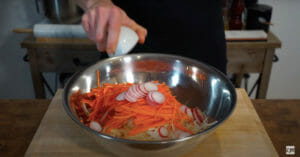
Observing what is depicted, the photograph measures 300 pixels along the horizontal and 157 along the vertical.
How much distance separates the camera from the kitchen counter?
2.72 ft

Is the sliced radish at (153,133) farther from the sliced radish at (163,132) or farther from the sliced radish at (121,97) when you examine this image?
the sliced radish at (121,97)

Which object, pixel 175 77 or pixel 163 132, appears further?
pixel 175 77

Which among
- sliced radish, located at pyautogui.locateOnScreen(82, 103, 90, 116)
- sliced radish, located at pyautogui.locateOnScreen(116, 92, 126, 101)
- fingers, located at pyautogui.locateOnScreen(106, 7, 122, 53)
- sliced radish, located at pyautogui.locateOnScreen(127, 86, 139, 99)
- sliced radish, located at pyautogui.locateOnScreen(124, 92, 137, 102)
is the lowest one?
sliced radish, located at pyautogui.locateOnScreen(82, 103, 90, 116)

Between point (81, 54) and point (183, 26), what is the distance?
0.75 metres

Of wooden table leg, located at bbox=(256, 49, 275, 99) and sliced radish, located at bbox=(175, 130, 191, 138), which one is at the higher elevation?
sliced radish, located at bbox=(175, 130, 191, 138)

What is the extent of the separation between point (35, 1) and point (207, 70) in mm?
1502

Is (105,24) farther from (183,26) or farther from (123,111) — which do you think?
(183,26)

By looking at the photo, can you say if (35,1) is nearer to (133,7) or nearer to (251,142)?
(133,7)

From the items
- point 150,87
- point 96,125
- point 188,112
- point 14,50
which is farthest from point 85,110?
point 14,50

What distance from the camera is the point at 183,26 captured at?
4.19 ft

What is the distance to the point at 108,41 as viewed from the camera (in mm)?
806

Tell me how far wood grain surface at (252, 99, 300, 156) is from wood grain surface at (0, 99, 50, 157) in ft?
2.52

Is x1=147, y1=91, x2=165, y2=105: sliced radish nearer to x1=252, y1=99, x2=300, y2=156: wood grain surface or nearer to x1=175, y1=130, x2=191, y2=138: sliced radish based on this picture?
x1=175, y1=130, x2=191, y2=138: sliced radish

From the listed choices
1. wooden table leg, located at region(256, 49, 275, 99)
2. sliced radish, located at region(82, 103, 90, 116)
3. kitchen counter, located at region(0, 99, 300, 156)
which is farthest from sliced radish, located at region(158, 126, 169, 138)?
wooden table leg, located at region(256, 49, 275, 99)
